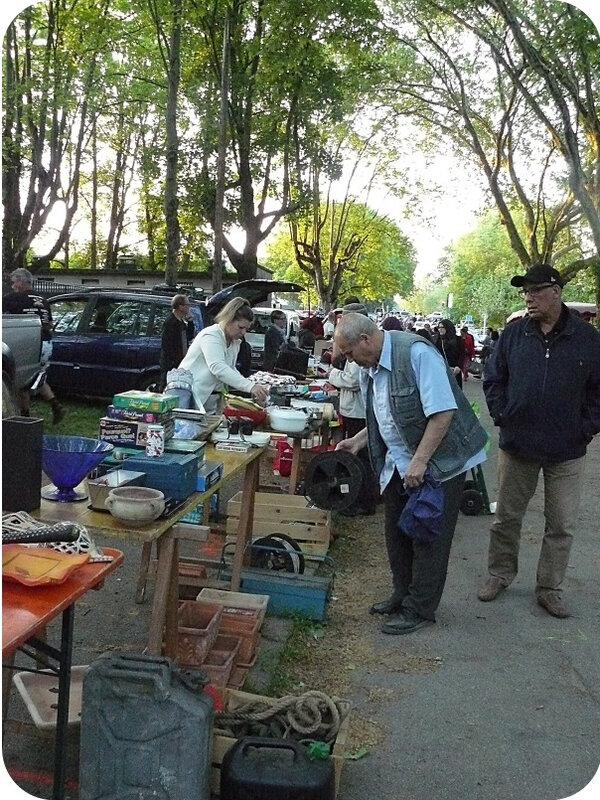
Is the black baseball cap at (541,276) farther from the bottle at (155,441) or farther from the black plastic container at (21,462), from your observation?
the black plastic container at (21,462)

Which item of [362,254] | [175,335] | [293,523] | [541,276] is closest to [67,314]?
[175,335]

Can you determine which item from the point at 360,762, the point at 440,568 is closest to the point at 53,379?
the point at 440,568

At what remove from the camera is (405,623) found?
4480 millimetres

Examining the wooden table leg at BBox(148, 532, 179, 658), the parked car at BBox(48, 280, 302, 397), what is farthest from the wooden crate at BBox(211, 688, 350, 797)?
the parked car at BBox(48, 280, 302, 397)

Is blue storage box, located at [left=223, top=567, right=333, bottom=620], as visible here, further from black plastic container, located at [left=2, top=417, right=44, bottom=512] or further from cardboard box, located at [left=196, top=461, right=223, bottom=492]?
black plastic container, located at [left=2, top=417, right=44, bottom=512]

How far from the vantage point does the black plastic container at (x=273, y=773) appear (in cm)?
249

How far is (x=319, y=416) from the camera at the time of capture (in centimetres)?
621

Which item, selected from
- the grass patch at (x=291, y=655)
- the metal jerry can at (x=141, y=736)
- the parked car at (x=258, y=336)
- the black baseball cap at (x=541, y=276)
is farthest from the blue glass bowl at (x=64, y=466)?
the parked car at (x=258, y=336)

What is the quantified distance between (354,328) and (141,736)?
7.70ft

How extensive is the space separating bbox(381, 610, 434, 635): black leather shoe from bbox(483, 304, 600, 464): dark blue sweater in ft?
3.78

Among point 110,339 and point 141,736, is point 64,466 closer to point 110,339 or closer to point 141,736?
point 141,736

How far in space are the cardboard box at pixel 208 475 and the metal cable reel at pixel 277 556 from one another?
59.0 inches

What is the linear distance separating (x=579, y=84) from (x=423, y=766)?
1414 cm

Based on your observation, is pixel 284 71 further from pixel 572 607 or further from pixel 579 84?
pixel 572 607
